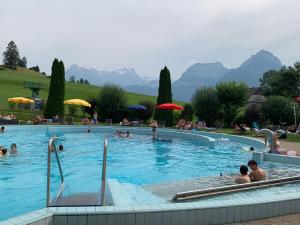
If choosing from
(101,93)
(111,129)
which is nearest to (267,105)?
(111,129)

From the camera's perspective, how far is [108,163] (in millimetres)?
16625

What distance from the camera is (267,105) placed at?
33.7 m

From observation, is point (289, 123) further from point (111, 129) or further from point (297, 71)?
point (297, 71)

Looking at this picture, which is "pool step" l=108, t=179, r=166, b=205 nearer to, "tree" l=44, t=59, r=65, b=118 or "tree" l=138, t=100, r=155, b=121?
"tree" l=44, t=59, r=65, b=118

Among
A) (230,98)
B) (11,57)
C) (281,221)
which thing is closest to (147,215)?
(281,221)

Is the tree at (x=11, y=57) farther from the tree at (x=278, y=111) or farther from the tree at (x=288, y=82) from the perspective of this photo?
the tree at (x=278, y=111)

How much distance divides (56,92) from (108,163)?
72.2 ft

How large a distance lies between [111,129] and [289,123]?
48.1ft

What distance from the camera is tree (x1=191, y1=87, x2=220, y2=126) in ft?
118

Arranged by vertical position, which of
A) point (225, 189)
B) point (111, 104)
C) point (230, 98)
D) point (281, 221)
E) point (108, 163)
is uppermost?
point (230, 98)

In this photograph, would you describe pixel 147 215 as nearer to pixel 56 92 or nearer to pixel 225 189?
pixel 225 189

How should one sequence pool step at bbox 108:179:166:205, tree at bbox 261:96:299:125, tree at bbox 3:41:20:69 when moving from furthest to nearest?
tree at bbox 3:41:20:69, tree at bbox 261:96:299:125, pool step at bbox 108:179:166:205


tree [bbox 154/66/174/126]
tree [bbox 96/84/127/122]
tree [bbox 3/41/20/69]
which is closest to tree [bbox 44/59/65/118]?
tree [bbox 96/84/127/122]

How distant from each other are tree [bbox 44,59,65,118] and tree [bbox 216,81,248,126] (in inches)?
564
